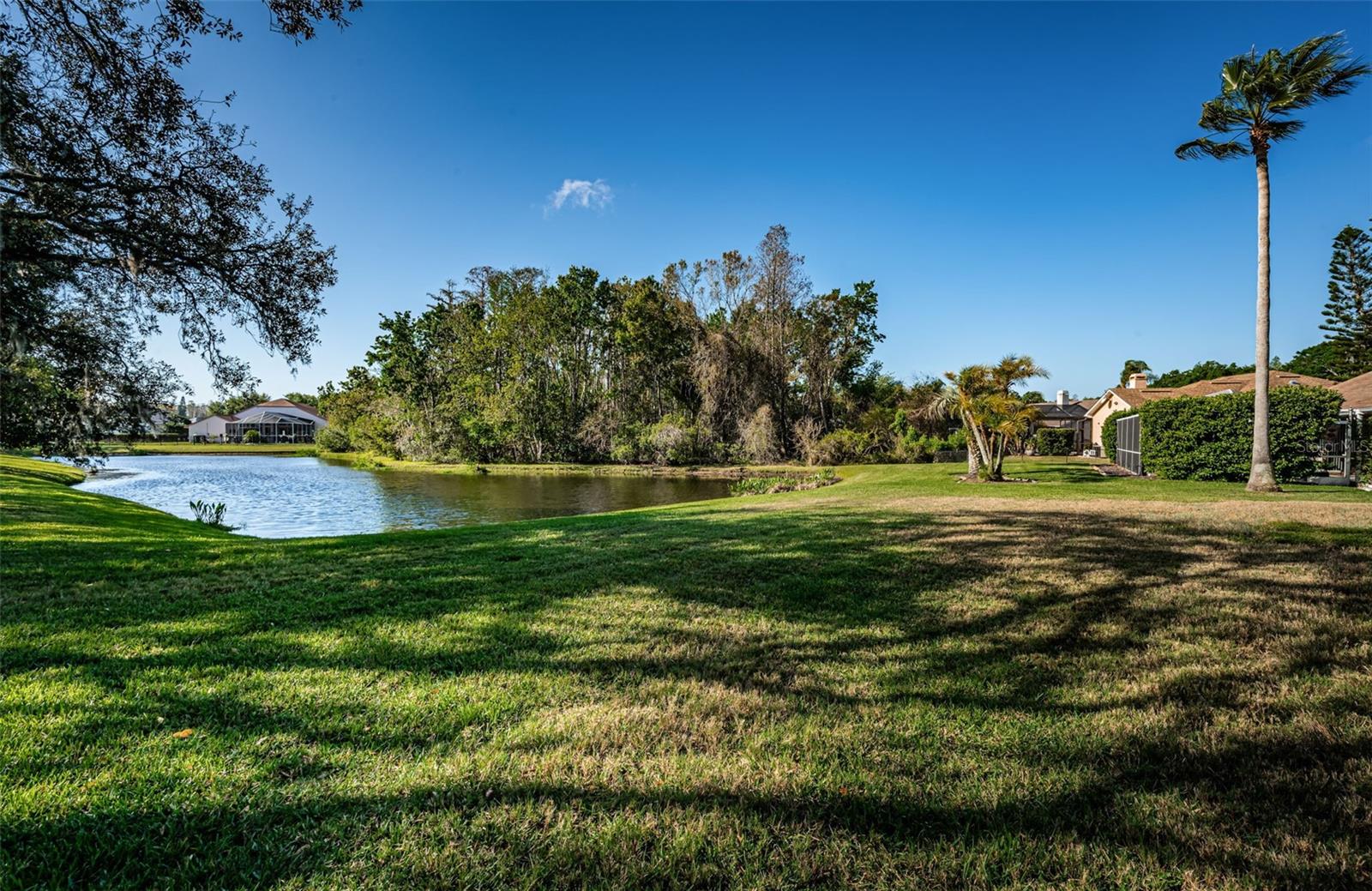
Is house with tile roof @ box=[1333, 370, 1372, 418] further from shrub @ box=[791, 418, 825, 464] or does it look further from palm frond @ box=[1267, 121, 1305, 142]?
shrub @ box=[791, 418, 825, 464]

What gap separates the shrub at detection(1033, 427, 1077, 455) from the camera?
39787 millimetres

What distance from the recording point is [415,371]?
46625 mm

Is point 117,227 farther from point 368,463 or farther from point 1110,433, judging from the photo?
point 368,463

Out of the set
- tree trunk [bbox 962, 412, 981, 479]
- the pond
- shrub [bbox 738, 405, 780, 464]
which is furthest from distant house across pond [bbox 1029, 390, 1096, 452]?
the pond

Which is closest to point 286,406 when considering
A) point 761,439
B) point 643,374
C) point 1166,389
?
point 643,374

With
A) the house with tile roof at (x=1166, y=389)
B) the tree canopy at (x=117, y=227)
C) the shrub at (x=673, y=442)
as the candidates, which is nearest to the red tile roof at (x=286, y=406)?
the shrub at (x=673, y=442)

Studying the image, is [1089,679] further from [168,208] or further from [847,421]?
[847,421]

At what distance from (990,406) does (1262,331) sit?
5.96 m

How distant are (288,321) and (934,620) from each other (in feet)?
27.7

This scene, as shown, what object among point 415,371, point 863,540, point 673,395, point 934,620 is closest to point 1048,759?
point 934,620

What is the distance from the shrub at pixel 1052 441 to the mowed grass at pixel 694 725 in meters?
38.8

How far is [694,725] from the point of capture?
107 inches

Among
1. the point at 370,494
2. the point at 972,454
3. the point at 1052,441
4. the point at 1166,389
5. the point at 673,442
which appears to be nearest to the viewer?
the point at 972,454

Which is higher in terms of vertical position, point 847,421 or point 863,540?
point 847,421
